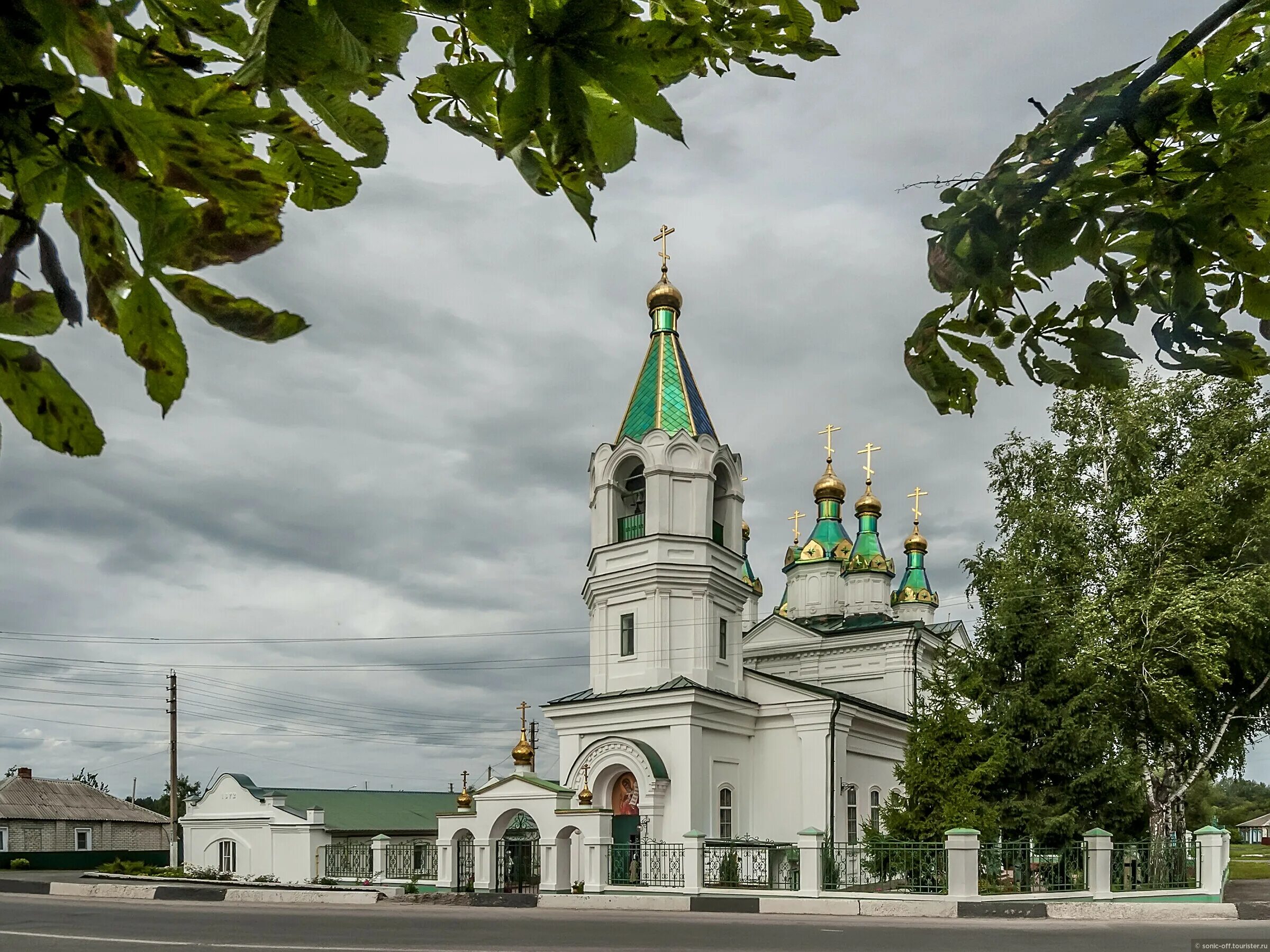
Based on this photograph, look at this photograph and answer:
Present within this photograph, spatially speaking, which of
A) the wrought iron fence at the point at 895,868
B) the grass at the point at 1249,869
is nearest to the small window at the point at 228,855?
the wrought iron fence at the point at 895,868

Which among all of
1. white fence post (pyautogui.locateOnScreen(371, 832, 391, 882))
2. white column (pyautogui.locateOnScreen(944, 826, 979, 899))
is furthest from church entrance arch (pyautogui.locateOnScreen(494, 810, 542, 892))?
white column (pyautogui.locateOnScreen(944, 826, 979, 899))

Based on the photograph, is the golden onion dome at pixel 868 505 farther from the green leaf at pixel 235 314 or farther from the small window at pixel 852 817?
the green leaf at pixel 235 314

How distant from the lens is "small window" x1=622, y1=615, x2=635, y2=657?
89.0 feet

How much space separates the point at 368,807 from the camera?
3375cm

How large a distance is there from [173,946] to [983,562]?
1849 centimetres

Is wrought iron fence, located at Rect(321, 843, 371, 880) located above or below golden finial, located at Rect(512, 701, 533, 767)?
below

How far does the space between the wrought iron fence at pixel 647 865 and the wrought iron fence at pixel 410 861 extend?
161 inches

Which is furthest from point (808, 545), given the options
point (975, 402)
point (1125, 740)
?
point (975, 402)

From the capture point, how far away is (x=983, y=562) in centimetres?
2525

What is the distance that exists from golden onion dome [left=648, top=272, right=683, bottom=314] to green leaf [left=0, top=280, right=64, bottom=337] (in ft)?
93.4

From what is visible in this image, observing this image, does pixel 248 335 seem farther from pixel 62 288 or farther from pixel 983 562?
pixel 983 562

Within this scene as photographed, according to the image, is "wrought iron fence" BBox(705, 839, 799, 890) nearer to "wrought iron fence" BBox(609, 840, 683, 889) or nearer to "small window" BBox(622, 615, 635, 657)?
"wrought iron fence" BBox(609, 840, 683, 889)

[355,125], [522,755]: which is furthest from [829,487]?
[355,125]

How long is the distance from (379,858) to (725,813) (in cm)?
797
